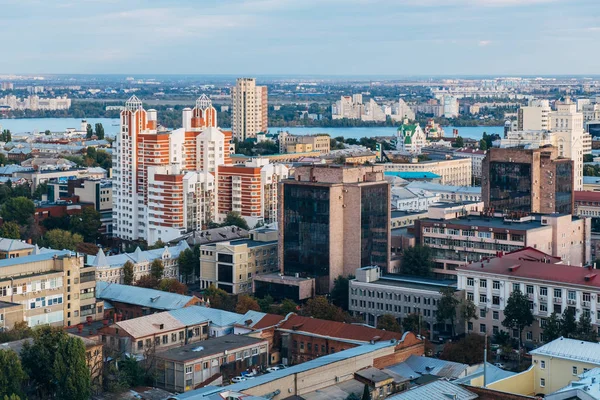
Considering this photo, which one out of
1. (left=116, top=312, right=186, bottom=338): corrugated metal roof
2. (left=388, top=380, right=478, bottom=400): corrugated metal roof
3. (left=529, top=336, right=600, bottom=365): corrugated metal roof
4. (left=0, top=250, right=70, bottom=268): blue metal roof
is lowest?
(left=116, top=312, right=186, bottom=338): corrugated metal roof

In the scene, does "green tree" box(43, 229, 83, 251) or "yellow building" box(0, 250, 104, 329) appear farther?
"green tree" box(43, 229, 83, 251)

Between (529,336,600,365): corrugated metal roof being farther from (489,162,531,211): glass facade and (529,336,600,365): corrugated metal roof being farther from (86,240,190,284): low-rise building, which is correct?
(489,162,531,211): glass facade

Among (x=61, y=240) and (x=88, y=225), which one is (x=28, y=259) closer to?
(x=61, y=240)

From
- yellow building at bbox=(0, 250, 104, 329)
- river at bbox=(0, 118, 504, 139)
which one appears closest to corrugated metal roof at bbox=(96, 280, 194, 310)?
yellow building at bbox=(0, 250, 104, 329)

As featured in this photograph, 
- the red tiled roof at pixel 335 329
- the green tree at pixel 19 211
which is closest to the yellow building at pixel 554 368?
the red tiled roof at pixel 335 329

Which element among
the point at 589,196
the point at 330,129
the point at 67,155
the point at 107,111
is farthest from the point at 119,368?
the point at 107,111

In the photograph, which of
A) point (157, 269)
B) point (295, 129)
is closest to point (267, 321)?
point (157, 269)

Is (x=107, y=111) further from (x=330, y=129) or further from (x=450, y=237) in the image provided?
(x=450, y=237)

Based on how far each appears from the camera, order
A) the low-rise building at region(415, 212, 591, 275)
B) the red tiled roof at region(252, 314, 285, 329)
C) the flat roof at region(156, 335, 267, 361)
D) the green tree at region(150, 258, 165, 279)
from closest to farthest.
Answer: the flat roof at region(156, 335, 267, 361)
the red tiled roof at region(252, 314, 285, 329)
the low-rise building at region(415, 212, 591, 275)
the green tree at region(150, 258, 165, 279)
